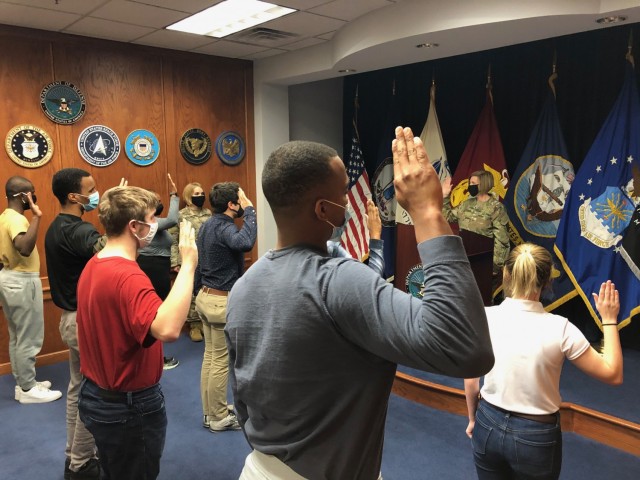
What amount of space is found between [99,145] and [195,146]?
2.93 feet

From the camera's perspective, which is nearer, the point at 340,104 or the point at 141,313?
the point at 141,313

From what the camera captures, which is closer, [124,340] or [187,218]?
[124,340]

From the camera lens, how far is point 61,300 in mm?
2504

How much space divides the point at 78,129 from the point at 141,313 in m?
3.26

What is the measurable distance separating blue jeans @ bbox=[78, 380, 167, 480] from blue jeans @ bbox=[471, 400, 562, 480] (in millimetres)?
1118

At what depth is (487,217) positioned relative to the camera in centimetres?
427

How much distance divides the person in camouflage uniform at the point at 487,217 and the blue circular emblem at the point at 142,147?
2674 mm

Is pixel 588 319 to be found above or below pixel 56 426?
above

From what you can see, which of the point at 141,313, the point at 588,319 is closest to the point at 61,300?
the point at 141,313

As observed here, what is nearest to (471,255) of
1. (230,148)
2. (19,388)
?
(230,148)

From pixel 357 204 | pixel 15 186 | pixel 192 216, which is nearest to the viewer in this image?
pixel 15 186

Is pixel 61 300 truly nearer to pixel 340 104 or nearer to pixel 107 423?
pixel 107 423

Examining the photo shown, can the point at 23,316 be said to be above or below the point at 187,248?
below

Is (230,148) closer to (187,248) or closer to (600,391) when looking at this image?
(187,248)
